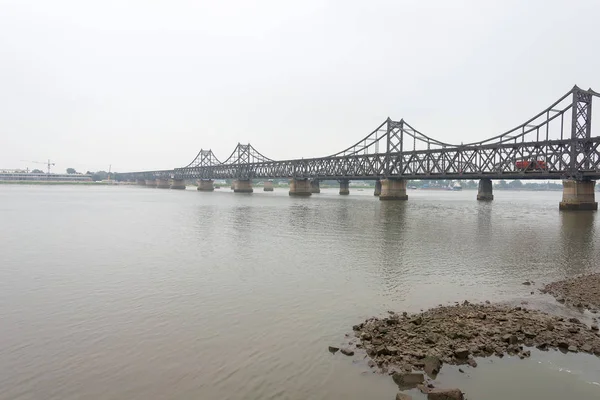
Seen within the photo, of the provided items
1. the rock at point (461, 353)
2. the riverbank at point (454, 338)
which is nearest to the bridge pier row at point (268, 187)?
the riverbank at point (454, 338)

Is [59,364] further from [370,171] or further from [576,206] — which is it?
[370,171]

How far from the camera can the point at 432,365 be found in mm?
7480

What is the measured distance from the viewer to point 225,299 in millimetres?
12266

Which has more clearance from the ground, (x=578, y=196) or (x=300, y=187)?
(x=300, y=187)

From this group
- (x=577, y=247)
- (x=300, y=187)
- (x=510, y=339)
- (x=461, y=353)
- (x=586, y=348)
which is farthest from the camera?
(x=300, y=187)

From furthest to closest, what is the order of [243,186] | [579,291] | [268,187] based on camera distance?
[268,187], [243,186], [579,291]

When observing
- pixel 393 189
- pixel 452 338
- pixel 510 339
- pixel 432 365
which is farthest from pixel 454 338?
pixel 393 189

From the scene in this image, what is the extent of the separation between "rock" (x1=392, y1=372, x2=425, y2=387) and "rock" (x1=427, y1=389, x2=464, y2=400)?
51 centimetres

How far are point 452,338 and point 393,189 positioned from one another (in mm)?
87450

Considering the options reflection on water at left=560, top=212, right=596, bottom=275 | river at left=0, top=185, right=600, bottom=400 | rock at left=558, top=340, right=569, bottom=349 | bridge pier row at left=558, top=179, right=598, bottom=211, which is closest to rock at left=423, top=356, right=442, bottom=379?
river at left=0, top=185, right=600, bottom=400

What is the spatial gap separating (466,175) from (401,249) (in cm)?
6712

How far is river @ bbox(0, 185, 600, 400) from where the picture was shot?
709 cm

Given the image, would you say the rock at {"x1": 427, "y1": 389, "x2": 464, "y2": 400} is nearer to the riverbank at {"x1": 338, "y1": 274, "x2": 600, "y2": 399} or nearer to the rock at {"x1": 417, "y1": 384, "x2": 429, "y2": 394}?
the riverbank at {"x1": 338, "y1": 274, "x2": 600, "y2": 399}

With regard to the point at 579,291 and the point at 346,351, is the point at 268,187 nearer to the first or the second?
the point at 579,291
